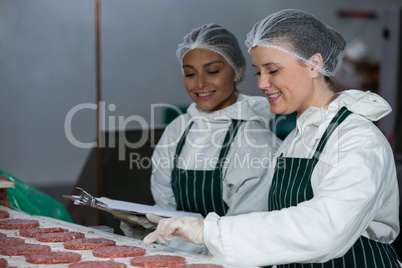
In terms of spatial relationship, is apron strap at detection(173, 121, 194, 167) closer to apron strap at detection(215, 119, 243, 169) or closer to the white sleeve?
apron strap at detection(215, 119, 243, 169)

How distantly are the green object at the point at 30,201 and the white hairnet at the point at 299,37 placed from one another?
5.41ft

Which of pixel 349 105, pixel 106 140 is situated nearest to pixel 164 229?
pixel 349 105

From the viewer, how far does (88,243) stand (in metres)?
1.89

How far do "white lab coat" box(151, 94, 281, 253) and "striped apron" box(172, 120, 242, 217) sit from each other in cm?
3

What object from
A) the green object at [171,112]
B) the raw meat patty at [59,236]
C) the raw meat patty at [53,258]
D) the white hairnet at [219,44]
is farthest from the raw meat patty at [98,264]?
the green object at [171,112]

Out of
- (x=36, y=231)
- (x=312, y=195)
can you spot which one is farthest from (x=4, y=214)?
(x=312, y=195)

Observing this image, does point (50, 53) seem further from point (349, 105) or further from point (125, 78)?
point (349, 105)

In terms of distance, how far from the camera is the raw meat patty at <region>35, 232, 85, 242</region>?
1.99m

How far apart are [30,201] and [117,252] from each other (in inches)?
61.0

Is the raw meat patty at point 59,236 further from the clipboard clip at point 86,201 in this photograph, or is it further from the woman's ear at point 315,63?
the woman's ear at point 315,63

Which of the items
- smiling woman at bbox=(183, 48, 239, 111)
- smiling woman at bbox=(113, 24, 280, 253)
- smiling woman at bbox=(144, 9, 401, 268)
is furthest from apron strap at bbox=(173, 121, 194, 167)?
smiling woman at bbox=(144, 9, 401, 268)

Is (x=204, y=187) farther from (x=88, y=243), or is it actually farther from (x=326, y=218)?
(x=326, y=218)

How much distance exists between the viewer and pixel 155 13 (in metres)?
4.03

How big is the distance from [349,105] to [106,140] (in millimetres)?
2452
